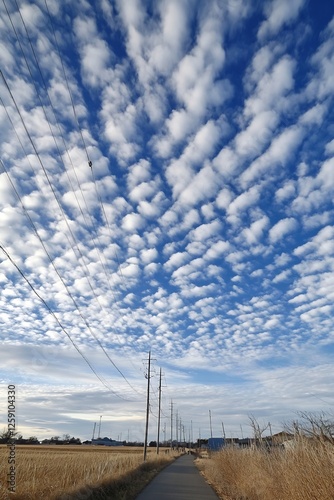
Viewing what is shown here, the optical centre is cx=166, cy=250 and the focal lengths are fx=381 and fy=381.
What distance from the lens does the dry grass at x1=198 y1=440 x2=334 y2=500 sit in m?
7.92

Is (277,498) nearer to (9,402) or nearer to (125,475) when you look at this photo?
(9,402)

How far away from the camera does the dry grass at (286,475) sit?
792 centimetres

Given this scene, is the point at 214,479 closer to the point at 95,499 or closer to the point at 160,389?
the point at 95,499

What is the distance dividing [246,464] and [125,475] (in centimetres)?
592

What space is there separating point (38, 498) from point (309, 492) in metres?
6.64

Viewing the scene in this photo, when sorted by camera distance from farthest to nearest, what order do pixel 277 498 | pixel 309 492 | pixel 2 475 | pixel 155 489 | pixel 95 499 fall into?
pixel 155 489 < pixel 2 475 < pixel 95 499 < pixel 277 498 < pixel 309 492

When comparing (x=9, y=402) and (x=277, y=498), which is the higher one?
(x=9, y=402)

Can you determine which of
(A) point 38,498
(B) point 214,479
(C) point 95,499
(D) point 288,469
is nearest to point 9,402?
(A) point 38,498

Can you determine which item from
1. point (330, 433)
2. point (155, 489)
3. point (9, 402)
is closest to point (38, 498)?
point (9, 402)

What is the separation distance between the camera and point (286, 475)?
32.7ft

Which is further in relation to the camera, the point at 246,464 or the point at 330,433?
the point at 246,464

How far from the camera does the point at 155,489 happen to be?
54.8 feet

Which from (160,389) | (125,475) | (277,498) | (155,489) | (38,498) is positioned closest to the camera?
(38,498)

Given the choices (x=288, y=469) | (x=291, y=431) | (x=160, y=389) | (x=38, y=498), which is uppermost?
(x=160, y=389)
